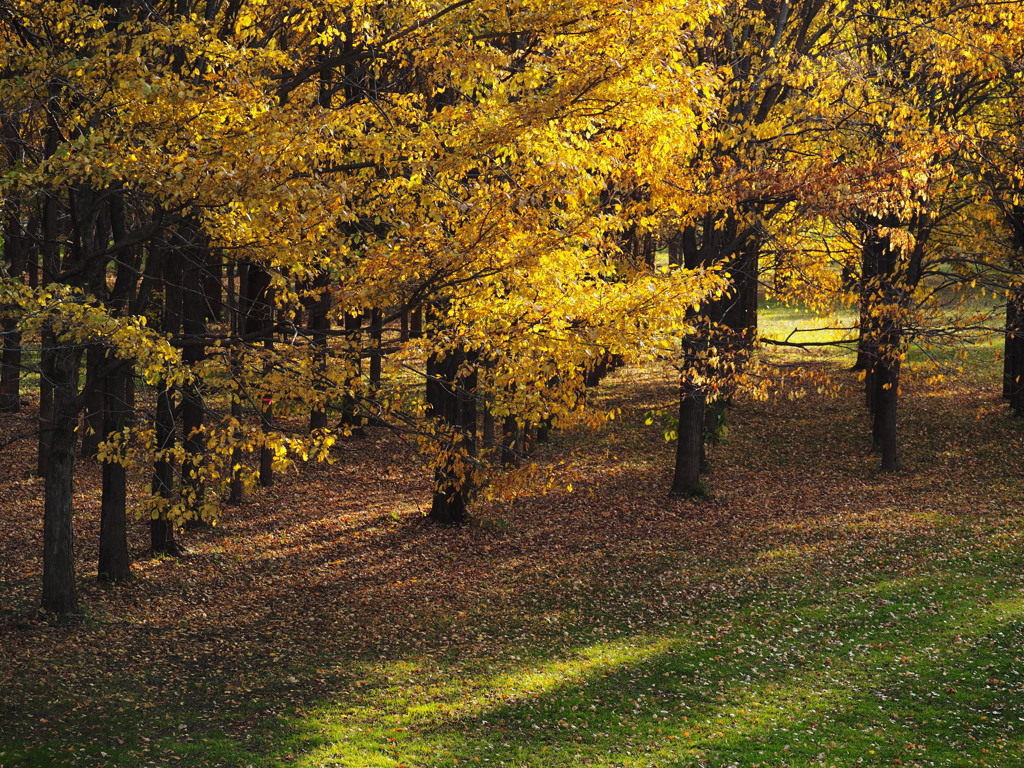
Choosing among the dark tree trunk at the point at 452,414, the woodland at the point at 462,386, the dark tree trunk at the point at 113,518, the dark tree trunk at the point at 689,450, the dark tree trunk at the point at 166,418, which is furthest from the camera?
the dark tree trunk at the point at 689,450

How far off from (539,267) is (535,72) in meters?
2.17

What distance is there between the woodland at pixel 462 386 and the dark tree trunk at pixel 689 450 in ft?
0.53

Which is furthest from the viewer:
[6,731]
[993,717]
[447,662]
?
[447,662]

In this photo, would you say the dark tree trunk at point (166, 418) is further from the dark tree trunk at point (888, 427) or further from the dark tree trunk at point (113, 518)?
the dark tree trunk at point (888, 427)

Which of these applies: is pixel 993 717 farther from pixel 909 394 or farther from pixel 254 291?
pixel 909 394

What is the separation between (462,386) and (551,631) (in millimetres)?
4145

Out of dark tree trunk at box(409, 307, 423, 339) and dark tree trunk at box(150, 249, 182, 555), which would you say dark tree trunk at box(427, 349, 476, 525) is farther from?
dark tree trunk at box(150, 249, 182, 555)

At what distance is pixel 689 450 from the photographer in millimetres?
21766

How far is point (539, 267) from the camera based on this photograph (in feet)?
33.6

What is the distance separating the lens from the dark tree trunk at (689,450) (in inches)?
846

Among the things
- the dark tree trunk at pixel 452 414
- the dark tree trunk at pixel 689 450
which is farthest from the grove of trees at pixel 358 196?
the dark tree trunk at pixel 689 450

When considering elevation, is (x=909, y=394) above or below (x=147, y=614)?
above

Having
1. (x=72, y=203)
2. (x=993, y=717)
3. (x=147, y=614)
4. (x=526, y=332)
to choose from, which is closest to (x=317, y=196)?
(x=526, y=332)

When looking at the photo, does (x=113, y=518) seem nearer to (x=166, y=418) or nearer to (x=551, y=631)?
(x=166, y=418)
